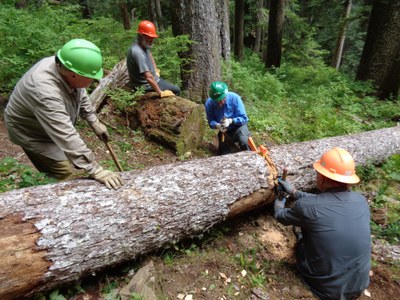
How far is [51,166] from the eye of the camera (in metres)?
3.27

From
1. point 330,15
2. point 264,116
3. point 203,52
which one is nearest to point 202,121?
point 203,52

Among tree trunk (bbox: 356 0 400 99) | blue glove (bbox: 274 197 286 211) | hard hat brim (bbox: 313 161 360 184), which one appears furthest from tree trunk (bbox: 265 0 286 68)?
hard hat brim (bbox: 313 161 360 184)

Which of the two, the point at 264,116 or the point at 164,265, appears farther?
the point at 264,116

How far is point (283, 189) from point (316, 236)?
841 mm

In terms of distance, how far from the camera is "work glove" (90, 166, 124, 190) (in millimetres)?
2621

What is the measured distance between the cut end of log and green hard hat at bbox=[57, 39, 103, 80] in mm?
1314

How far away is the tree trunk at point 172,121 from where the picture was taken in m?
4.86

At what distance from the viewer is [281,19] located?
11070 mm

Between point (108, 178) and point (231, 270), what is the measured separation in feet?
5.25

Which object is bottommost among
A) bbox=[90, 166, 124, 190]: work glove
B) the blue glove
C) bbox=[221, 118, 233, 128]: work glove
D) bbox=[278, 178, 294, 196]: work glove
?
the blue glove

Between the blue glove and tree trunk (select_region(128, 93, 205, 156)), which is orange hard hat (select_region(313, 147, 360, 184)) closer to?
the blue glove

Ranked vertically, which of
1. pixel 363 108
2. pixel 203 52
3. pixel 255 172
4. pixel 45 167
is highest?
pixel 203 52

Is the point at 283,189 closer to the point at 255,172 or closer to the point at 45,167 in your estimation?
the point at 255,172

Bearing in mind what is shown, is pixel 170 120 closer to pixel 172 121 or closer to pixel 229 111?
pixel 172 121
